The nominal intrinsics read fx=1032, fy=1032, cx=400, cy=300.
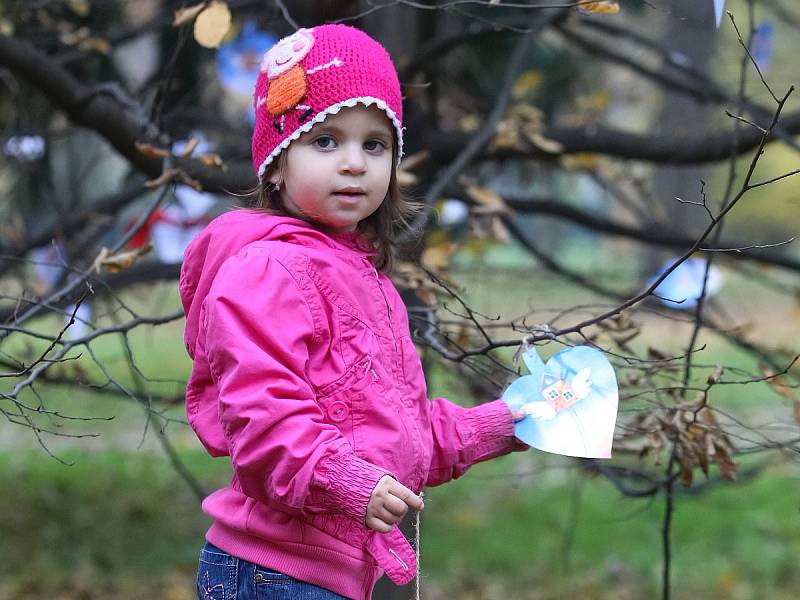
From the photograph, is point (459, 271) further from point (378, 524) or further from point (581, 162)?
point (378, 524)

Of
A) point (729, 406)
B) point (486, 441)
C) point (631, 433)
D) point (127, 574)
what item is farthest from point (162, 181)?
point (729, 406)

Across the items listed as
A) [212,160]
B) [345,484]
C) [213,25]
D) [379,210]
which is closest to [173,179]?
[212,160]

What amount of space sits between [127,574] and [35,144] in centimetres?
218

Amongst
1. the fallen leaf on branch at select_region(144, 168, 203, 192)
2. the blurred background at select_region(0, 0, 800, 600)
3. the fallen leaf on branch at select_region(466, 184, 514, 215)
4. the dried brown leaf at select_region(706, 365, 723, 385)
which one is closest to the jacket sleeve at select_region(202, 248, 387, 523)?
the blurred background at select_region(0, 0, 800, 600)

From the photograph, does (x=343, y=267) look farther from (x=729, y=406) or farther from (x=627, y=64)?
(x=729, y=406)

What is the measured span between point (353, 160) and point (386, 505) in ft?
2.01

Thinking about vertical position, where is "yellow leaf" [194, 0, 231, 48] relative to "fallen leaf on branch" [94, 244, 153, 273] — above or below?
above

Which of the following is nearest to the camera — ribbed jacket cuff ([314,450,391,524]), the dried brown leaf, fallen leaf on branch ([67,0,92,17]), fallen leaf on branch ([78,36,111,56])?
ribbed jacket cuff ([314,450,391,524])

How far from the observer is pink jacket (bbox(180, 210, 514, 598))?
1.60 m

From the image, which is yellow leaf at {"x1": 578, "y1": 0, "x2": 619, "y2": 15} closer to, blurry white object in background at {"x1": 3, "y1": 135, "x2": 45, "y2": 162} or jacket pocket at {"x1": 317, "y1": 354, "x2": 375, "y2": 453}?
jacket pocket at {"x1": 317, "y1": 354, "x2": 375, "y2": 453}

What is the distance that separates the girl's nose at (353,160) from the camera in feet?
5.99

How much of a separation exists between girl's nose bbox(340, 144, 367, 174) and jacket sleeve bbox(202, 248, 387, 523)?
0.26 meters

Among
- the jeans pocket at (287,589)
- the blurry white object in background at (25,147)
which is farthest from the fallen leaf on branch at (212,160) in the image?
the blurry white object in background at (25,147)

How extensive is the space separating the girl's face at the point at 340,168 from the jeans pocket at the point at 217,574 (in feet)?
2.05
